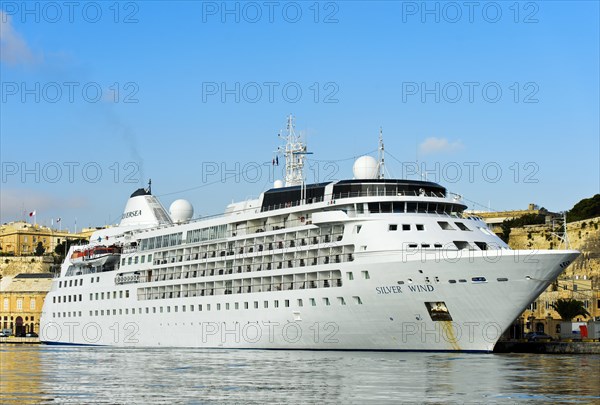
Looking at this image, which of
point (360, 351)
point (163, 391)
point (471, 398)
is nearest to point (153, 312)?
point (360, 351)

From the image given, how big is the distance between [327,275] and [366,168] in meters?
8.85

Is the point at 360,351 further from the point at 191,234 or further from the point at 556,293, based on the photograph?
the point at 556,293

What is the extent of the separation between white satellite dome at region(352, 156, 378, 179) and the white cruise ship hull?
811cm

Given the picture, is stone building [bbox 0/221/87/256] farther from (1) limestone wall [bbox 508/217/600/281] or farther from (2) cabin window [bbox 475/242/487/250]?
(2) cabin window [bbox 475/242/487/250]

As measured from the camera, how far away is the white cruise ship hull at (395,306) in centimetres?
4475

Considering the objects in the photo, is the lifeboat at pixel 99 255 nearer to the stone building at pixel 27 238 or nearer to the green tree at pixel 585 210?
the green tree at pixel 585 210

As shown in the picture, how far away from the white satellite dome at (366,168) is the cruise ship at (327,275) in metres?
0.07

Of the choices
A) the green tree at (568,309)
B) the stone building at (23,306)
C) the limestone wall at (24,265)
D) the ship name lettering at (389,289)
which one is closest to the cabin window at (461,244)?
the ship name lettering at (389,289)

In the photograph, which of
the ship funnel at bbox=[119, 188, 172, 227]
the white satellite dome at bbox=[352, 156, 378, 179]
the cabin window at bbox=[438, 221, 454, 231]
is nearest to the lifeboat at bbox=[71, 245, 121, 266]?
the ship funnel at bbox=[119, 188, 172, 227]

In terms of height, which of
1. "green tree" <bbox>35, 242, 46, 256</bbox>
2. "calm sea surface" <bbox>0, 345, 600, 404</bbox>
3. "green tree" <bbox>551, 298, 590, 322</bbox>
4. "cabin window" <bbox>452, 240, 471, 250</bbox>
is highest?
"green tree" <bbox>35, 242, 46, 256</bbox>

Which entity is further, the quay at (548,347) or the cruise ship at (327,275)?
the quay at (548,347)

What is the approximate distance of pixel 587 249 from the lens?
304 feet

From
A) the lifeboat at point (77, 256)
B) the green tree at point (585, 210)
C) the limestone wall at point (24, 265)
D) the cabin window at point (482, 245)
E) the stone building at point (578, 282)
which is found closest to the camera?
the cabin window at point (482, 245)

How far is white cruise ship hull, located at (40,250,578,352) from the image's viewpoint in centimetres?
4475
